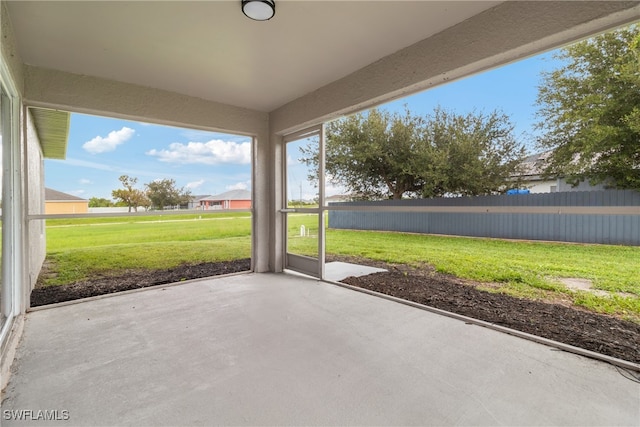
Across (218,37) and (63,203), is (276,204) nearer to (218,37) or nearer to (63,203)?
(218,37)

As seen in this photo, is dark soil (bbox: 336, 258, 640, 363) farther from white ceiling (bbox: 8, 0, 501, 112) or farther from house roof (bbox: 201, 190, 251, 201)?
white ceiling (bbox: 8, 0, 501, 112)

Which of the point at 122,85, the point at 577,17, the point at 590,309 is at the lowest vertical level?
the point at 590,309

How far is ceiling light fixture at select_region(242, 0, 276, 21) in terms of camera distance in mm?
2117

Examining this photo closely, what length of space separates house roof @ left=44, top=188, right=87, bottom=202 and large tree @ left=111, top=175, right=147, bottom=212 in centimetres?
43

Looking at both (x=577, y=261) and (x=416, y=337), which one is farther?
(x=577, y=261)

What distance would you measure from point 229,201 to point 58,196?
2.48m

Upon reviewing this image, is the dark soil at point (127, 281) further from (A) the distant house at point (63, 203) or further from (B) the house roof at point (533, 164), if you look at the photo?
(B) the house roof at point (533, 164)

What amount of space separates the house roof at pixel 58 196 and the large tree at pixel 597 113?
636 centimetres

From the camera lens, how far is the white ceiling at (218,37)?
226 centimetres

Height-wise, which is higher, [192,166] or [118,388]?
[192,166]

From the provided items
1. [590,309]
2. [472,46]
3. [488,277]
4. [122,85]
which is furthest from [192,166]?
[590,309]

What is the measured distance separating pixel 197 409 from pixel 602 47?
16.0 feet

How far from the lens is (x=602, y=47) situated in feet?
10.1

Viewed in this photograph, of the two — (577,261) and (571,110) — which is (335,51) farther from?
(577,261)
